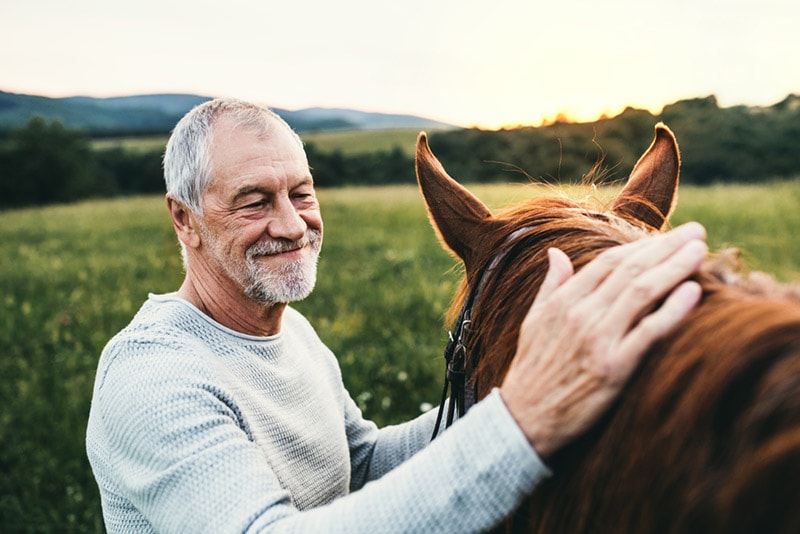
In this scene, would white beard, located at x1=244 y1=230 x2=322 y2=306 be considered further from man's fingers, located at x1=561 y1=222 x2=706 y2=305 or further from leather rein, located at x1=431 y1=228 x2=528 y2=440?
man's fingers, located at x1=561 y1=222 x2=706 y2=305

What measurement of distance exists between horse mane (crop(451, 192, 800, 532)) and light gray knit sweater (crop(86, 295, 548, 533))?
0.10m

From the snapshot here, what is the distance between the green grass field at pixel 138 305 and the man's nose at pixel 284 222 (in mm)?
544

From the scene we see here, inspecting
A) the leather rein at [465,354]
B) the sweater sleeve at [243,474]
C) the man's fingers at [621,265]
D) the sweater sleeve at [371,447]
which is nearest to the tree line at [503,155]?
the sweater sleeve at [371,447]

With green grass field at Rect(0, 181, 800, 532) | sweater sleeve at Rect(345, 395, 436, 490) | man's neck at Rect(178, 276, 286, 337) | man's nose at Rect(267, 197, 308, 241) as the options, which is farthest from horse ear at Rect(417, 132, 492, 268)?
sweater sleeve at Rect(345, 395, 436, 490)

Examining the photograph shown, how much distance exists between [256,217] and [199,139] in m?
0.31

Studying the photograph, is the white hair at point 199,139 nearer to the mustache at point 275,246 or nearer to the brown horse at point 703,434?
the mustache at point 275,246

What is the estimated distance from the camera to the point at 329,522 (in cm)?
122

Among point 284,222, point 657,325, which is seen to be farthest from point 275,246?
point 657,325

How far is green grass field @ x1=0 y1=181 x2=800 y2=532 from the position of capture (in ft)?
14.8

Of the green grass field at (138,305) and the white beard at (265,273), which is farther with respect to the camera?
the green grass field at (138,305)

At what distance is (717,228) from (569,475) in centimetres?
1361

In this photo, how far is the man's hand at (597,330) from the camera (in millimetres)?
989

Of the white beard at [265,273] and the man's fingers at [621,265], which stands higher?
the man's fingers at [621,265]

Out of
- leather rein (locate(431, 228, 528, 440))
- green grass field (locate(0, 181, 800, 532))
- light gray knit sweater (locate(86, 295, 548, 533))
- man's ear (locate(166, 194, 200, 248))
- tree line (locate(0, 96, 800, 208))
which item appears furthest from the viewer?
tree line (locate(0, 96, 800, 208))
